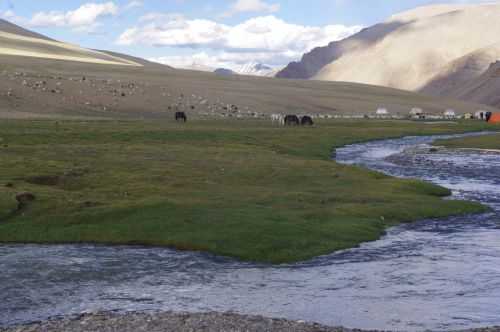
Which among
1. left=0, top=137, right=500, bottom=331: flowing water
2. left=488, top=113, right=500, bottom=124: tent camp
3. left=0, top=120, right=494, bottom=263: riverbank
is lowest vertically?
left=0, top=137, right=500, bottom=331: flowing water

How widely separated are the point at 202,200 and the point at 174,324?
14290 mm

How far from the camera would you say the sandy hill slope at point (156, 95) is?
96.1 meters

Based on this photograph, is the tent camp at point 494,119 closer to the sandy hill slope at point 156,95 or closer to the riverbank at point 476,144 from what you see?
the sandy hill slope at point 156,95

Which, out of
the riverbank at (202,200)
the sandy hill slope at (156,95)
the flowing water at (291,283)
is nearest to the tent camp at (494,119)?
the sandy hill slope at (156,95)

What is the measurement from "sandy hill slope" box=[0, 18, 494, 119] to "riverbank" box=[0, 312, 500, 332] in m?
64.7

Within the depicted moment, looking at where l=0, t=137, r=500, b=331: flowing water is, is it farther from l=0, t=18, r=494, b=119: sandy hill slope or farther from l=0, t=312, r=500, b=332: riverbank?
l=0, t=18, r=494, b=119: sandy hill slope

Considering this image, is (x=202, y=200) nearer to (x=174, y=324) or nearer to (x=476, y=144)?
(x=174, y=324)

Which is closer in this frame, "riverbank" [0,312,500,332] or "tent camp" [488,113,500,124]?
"riverbank" [0,312,500,332]

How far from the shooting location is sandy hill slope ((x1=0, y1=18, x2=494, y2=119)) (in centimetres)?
9612

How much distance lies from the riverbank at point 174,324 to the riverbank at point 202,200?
683 centimetres

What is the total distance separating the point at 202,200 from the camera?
99.7ft

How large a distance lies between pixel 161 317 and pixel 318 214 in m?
12.8

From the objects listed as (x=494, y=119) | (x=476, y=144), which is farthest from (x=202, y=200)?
(x=494, y=119)

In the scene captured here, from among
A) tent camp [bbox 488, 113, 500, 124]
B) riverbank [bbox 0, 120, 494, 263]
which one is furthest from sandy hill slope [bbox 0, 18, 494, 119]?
riverbank [bbox 0, 120, 494, 263]
